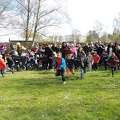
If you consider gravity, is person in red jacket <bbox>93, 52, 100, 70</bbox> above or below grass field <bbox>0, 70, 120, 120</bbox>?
above

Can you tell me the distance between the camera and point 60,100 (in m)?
8.94

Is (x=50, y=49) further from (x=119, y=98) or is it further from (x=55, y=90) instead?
(x=119, y=98)

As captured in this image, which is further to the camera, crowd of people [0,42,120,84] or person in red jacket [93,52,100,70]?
person in red jacket [93,52,100,70]

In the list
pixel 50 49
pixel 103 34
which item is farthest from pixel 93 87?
pixel 103 34

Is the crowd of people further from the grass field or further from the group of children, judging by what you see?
the grass field

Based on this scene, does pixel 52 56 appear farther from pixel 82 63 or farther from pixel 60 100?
pixel 60 100

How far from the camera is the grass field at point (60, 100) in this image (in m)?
7.36

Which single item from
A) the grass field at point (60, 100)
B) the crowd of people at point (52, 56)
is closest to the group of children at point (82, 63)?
the crowd of people at point (52, 56)

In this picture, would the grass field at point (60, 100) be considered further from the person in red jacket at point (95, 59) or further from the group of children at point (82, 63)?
the person in red jacket at point (95, 59)

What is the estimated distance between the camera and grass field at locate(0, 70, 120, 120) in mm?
7359

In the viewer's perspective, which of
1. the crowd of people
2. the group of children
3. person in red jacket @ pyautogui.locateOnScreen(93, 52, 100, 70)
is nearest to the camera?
the group of children

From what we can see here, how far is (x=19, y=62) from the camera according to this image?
1862 cm

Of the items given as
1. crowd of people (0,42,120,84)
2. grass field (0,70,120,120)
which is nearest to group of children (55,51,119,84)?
crowd of people (0,42,120,84)

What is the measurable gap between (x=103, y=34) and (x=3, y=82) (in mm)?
60650
